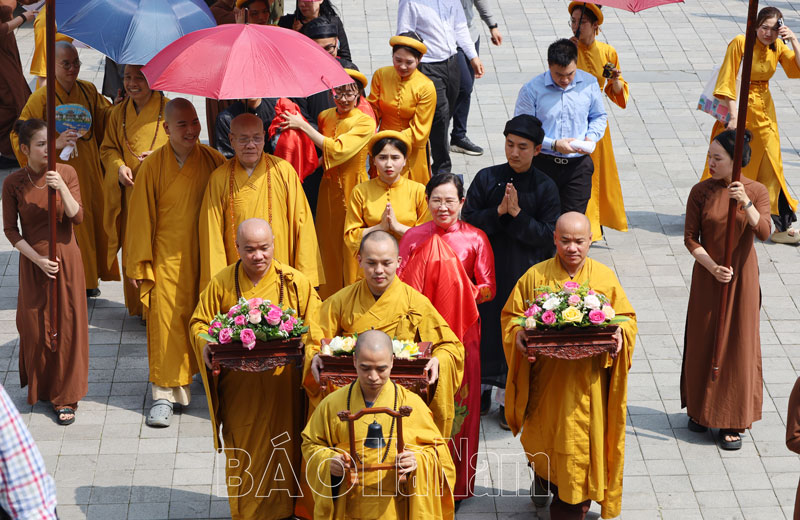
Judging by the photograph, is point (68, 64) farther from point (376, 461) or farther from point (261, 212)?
point (376, 461)

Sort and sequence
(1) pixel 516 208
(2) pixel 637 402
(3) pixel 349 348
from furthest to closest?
(2) pixel 637 402, (1) pixel 516 208, (3) pixel 349 348

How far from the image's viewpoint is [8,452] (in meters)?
4.15

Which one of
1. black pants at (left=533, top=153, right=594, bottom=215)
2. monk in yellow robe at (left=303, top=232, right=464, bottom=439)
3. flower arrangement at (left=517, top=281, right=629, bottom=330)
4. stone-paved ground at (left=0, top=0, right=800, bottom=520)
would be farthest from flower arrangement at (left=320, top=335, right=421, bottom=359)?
black pants at (left=533, top=153, right=594, bottom=215)

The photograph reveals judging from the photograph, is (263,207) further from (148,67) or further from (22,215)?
(22,215)

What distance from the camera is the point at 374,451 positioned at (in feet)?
18.5

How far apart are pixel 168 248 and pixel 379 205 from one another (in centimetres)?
155

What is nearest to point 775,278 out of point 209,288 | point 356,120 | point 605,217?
point 605,217

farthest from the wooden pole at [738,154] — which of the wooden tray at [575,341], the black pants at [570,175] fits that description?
the black pants at [570,175]

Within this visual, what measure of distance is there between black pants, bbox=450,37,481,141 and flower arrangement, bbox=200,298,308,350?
610 cm

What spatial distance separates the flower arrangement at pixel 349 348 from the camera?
20.1ft

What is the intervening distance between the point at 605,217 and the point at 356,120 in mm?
3058

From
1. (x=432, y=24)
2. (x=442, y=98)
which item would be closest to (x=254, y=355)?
(x=442, y=98)

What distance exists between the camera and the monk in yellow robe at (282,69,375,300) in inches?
352

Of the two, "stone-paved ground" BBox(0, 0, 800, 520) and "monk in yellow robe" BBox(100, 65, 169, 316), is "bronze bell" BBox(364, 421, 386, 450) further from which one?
"monk in yellow robe" BBox(100, 65, 169, 316)
